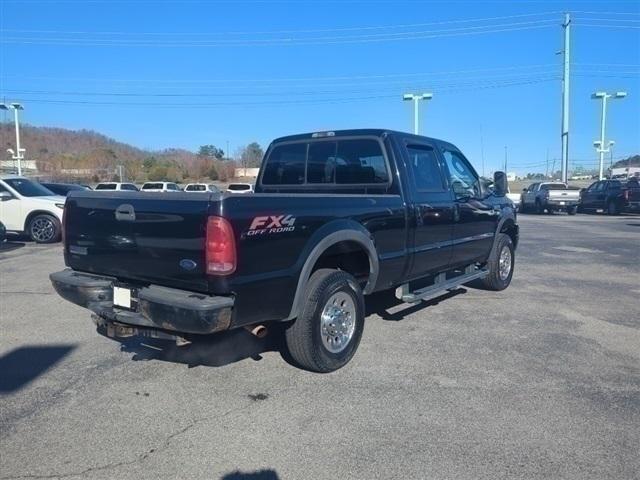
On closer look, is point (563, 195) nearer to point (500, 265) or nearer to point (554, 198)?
point (554, 198)

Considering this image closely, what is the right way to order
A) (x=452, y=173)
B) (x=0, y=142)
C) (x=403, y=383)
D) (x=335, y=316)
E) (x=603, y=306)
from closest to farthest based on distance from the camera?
(x=403, y=383) → (x=335, y=316) → (x=452, y=173) → (x=603, y=306) → (x=0, y=142)

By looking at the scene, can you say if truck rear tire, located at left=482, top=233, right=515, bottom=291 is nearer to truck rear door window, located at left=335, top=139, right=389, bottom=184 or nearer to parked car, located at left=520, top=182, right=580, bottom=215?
truck rear door window, located at left=335, top=139, right=389, bottom=184

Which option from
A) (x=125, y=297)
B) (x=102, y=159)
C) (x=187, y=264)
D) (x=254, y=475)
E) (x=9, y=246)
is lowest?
(x=254, y=475)

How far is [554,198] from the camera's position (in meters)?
30.2

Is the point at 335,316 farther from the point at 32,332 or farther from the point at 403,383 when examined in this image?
the point at 32,332

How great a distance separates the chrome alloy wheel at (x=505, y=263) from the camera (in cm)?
820

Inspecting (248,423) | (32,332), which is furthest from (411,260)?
(32,332)

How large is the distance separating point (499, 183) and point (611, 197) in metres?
24.4

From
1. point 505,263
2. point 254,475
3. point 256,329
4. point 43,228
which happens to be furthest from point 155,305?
point 43,228

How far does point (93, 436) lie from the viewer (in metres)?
3.66

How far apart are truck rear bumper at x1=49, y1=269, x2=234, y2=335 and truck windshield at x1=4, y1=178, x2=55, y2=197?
1102 centimetres

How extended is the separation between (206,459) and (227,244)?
134 centimetres

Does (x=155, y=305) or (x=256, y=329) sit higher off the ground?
(x=155, y=305)

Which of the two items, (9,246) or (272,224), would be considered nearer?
(272,224)
